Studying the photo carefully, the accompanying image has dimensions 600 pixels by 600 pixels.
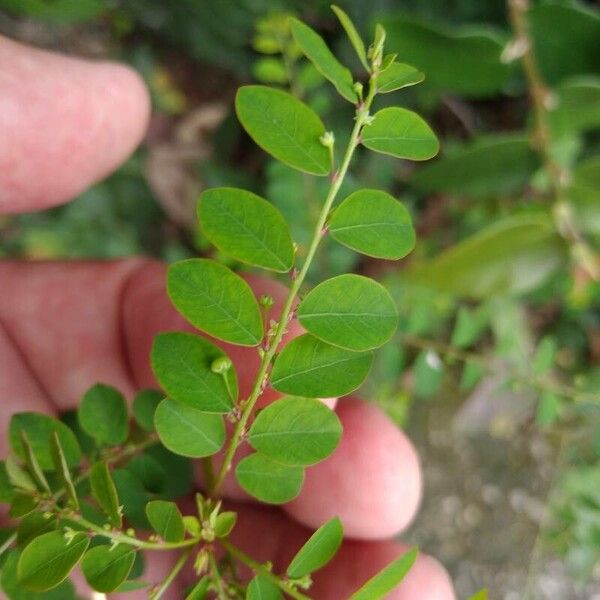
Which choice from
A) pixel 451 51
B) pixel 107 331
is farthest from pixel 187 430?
pixel 451 51

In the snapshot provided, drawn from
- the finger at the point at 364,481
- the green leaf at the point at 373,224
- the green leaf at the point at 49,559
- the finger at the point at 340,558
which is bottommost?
the finger at the point at 340,558

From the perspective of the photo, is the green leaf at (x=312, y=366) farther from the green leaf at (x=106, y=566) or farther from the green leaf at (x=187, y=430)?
the green leaf at (x=106, y=566)

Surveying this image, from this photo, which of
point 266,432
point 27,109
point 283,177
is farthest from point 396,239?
point 283,177

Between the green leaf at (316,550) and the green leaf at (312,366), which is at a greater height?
the green leaf at (312,366)

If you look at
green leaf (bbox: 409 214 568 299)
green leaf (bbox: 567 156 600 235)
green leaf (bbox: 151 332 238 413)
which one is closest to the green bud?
green leaf (bbox: 151 332 238 413)

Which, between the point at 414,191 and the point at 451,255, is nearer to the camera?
the point at 451,255

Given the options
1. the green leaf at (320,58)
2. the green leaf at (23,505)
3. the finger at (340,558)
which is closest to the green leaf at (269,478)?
the green leaf at (23,505)

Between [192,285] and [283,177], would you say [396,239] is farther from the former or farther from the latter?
[283,177]
